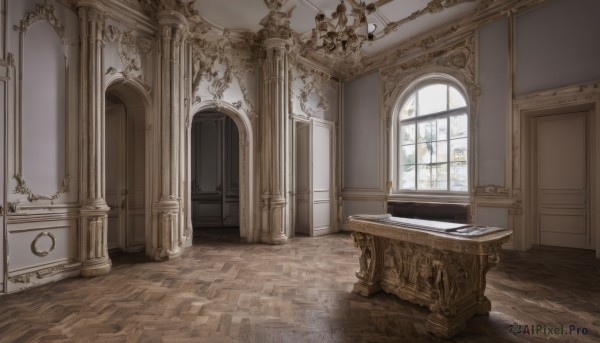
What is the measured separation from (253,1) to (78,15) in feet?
8.02

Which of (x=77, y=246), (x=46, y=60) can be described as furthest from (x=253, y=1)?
(x=77, y=246)

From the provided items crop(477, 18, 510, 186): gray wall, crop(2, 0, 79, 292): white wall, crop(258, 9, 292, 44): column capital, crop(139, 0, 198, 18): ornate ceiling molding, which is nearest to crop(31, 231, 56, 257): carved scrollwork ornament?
crop(2, 0, 79, 292): white wall

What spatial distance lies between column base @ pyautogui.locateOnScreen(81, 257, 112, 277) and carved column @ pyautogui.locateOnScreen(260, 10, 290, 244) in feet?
8.96

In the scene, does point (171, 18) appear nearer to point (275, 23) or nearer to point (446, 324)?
point (275, 23)

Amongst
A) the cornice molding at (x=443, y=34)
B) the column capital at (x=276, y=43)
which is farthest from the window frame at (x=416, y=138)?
the column capital at (x=276, y=43)

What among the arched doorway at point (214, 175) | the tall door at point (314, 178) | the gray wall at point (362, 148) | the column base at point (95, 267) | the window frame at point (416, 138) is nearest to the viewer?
the column base at point (95, 267)

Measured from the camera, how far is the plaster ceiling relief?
17.1 ft

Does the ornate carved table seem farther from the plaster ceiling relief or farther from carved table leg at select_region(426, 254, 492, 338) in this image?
the plaster ceiling relief

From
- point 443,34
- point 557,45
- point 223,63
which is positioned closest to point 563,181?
point 557,45

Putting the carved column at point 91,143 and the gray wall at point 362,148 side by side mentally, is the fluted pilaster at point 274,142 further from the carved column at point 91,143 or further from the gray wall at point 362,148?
the carved column at point 91,143

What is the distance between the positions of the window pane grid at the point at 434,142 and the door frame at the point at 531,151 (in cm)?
96

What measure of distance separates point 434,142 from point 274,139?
327cm

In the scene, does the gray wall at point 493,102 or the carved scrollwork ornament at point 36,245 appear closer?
the carved scrollwork ornament at point 36,245

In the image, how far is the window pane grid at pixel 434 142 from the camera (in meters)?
6.06
